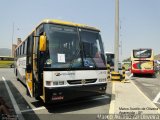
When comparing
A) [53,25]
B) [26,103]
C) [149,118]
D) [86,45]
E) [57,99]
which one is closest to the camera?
[149,118]

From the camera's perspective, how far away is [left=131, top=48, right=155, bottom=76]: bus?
22.8 metres

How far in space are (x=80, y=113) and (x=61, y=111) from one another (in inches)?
28.1

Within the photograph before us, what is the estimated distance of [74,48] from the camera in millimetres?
7676

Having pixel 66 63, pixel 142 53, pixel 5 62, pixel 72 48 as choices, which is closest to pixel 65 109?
pixel 66 63

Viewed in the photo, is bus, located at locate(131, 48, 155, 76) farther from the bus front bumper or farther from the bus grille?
the bus grille

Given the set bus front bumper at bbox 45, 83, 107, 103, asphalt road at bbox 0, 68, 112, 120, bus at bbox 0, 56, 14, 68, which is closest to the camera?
asphalt road at bbox 0, 68, 112, 120

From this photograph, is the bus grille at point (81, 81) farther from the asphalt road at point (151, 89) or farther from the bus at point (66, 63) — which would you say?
the asphalt road at point (151, 89)

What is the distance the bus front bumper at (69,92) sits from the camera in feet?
22.5

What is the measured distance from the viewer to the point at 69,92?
7160 millimetres

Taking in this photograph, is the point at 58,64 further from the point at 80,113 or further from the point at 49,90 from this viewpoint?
the point at 80,113

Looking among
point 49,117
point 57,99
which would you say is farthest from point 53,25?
point 49,117

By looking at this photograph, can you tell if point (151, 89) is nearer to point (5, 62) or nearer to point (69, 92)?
point (69, 92)

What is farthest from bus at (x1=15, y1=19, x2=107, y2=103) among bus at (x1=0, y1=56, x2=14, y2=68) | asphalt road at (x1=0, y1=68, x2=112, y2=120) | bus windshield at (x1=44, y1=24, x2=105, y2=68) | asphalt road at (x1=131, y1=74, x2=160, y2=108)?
bus at (x1=0, y1=56, x2=14, y2=68)

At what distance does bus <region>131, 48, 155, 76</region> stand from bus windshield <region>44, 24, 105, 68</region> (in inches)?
619
